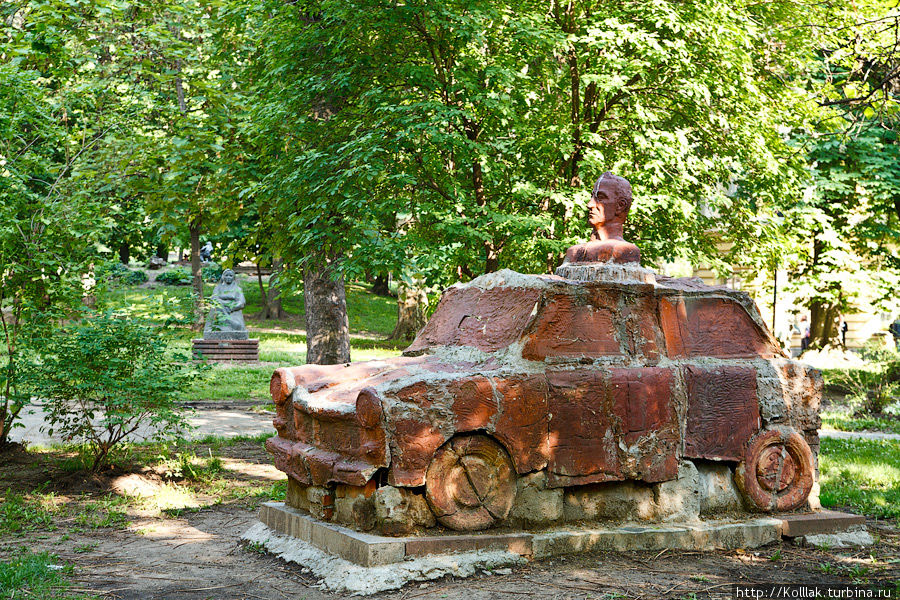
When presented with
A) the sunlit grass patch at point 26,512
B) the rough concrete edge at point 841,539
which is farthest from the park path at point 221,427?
the rough concrete edge at point 841,539

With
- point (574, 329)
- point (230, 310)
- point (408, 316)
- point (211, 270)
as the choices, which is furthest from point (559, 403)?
point (211, 270)

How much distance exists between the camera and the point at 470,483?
204 inches

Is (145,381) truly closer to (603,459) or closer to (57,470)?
(57,470)

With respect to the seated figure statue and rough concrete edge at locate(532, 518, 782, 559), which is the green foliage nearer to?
rough concrete edge at locate(532, 518, 782, 559)

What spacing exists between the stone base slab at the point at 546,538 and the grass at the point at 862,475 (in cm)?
158

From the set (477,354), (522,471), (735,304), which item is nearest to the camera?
(522,471)

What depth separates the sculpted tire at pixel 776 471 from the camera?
5941 millimetres

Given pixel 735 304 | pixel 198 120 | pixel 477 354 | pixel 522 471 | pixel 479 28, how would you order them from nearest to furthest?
pixel 522 471 < pixel 477 354 < pixel 735 304 < pixel 479 28 < pixel 198 120

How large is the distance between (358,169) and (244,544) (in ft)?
14.0

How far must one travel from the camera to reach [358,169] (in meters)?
8.99

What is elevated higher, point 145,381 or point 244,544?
point 145,381

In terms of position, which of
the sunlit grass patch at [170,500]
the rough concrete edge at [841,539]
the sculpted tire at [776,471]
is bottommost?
the sunlit grass patch at [170,500]

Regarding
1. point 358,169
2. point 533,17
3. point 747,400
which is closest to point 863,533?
point 747,400

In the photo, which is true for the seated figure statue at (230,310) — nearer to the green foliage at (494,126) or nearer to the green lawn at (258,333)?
the green lawn at (258,333)
